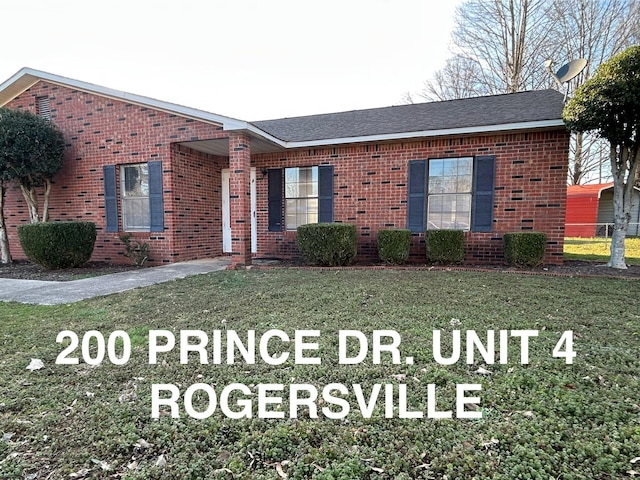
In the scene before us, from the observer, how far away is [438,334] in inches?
120

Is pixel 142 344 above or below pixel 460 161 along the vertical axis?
below

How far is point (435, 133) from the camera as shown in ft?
22.9

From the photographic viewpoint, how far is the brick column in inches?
269

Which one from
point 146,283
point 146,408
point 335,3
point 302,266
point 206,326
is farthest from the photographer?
point 335,3

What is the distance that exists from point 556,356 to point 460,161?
5.51 meters

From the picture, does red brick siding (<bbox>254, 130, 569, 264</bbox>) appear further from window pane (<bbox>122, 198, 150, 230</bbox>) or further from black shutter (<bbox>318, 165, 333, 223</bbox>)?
window pane (<bbox>122, 198, 150, 230</bbox>)

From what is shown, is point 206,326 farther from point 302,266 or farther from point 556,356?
point 302,266

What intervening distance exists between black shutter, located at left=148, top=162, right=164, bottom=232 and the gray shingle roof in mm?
2801

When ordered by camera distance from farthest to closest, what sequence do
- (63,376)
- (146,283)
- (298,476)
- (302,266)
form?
1. (302,266)
2. (146,283)
3. (63,376)
4. (298,476)

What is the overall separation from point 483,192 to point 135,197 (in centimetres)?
772

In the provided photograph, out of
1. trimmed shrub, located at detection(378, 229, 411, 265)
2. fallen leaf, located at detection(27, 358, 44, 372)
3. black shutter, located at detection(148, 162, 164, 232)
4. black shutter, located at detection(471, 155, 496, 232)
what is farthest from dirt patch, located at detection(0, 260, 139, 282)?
black shutter, located at detection(471, 155, 496, 232)

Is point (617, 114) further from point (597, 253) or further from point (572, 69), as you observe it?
point (597, 253)

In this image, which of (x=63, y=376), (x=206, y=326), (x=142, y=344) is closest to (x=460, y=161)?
(x=206, y=326)

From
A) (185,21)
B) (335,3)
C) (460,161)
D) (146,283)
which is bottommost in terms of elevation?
(146,283)
